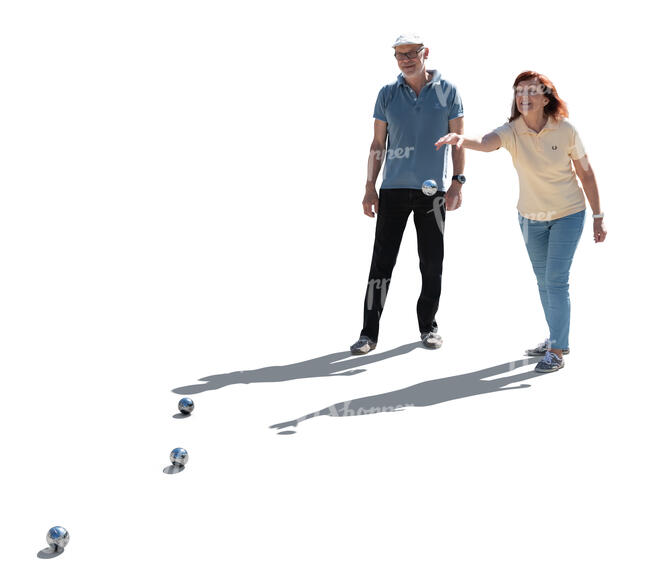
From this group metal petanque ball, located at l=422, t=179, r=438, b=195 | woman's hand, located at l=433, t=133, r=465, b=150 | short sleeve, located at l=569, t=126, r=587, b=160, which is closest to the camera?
woman's hand, located at l=433, t=133, r=465, b=150

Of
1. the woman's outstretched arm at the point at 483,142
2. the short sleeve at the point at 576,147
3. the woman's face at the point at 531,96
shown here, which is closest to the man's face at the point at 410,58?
the woman's outstretched arm at the point at 483,142

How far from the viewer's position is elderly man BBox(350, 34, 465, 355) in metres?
6.58

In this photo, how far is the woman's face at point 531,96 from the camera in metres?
5.98

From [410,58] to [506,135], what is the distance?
949 millimetres

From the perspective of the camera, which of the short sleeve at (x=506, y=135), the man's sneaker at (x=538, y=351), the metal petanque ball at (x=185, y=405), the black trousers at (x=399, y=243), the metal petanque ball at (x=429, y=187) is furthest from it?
the man's sneaker at (x=538, y=351)

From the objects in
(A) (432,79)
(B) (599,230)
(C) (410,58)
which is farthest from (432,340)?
(C) (410,58)

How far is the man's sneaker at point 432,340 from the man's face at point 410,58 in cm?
215

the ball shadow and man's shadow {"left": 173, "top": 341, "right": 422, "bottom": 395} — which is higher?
man's shadow {"left": 173, "top": 341, "right": 422, "bottom": 395}

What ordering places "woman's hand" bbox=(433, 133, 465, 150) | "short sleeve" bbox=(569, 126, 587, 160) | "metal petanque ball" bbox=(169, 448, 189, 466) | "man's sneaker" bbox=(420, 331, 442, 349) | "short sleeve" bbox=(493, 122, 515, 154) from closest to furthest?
"metal petanque ball" bbox=(169, 448, 189, 466)
"woman's hand" bbox=(433, 133, 465, 150)
"short sleeve" bbox=(569, 126, 587, 160)
"short sleeve" bbox=(493, 122, 515, 154)
"man's sneaker" bbox=(420, 331, 442, 349)

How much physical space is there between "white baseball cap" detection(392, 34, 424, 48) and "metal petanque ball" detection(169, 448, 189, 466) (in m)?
3.42

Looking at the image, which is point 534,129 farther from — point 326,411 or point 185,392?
point 185,392

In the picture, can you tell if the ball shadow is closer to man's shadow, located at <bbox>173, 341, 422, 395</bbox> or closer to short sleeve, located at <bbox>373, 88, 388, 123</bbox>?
man's shadow, located at <bbox>173, 341, 422, 395</bbox>

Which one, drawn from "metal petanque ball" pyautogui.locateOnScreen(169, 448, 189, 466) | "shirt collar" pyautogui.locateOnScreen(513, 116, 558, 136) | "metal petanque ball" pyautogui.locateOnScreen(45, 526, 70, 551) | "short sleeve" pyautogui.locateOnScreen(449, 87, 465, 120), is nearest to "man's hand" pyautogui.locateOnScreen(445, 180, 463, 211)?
"short sleeve" pyautogui.locateOnScreen(449, 87, 465, 120)

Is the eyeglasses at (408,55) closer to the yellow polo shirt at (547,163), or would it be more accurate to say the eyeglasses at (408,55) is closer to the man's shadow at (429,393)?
the yellow polo shirt at (547,163)
